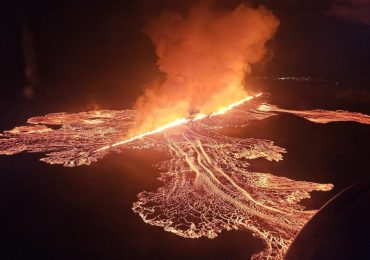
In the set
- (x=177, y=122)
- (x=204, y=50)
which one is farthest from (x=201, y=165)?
(x=204, y=50)

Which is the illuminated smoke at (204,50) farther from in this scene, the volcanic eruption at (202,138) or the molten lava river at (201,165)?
the molten lava river at (201,165)

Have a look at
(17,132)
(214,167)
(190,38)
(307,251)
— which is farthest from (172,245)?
(190,38)

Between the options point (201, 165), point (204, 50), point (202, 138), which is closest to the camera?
point (201, 165)

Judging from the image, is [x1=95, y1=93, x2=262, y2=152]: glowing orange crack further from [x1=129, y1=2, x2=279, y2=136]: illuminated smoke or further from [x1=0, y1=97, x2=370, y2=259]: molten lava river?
[x1=129, y1=2, x2=279, y2=136]: illuminated smoke

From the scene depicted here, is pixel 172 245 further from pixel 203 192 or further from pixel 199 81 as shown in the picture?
pixel 199 81

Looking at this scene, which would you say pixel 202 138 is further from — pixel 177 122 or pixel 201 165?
pixel 201 165

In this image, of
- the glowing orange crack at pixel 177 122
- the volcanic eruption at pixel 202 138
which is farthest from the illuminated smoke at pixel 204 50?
the glowing orange crack at pixel 177 122
